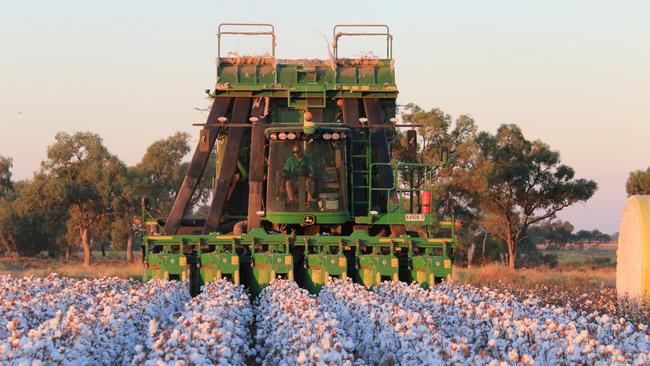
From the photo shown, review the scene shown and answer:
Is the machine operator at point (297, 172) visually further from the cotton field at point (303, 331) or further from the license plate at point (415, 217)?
the cotton field at point (303, 331)

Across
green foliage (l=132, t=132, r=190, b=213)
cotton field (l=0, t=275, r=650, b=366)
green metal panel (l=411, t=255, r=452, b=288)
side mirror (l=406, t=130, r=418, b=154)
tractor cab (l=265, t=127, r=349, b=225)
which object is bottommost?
cotton field (l=0, t=275, r=650, b=366)

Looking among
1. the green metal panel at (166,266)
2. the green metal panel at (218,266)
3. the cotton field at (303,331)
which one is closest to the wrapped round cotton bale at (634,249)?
the cotton field at (303,331)

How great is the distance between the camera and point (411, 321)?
1131cm

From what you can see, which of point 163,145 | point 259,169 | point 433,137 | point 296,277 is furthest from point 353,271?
point 163,145

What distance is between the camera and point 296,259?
66.3ft

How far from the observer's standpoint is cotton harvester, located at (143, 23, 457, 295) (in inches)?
782

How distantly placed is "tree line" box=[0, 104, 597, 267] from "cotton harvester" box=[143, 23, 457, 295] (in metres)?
14.3

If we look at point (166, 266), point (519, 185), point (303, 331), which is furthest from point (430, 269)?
point (519, 185)

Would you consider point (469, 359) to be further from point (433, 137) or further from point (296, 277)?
point (433, 137)

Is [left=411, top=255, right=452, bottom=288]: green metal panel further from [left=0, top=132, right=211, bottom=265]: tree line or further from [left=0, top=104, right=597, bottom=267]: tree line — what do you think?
[left=0, top=132, right=211, bottom=265]: tree line

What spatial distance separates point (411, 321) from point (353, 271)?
9.11 meters

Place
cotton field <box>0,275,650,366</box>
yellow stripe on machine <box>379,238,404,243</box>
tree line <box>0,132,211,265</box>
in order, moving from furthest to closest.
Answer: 1. tree line <box>0,132,211,265</box>
2. yellow stripe on machine <box>379,238,404,243</box>
3. cotton field <box>0,275,650,366</box>

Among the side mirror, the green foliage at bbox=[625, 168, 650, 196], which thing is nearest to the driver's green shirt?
the side mirror

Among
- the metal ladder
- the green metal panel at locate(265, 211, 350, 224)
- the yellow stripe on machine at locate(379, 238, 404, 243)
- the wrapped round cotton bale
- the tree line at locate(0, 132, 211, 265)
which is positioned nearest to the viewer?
the wrapped round cotton bale
